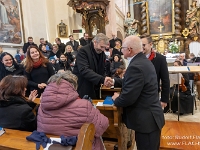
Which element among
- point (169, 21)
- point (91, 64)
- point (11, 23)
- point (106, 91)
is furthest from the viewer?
point (169, 21)

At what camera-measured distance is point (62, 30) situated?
34.7 ft

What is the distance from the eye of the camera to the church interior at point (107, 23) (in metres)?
7.79

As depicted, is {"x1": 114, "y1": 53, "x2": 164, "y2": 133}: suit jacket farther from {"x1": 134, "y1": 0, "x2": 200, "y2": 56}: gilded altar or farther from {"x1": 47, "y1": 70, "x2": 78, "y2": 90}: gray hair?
{"x1": 134, "y1": 0, "x2": 200, "y2": 56}: gilded altar

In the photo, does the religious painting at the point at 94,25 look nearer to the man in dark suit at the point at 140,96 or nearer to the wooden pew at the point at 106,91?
the wooden pew at the point at 106,91

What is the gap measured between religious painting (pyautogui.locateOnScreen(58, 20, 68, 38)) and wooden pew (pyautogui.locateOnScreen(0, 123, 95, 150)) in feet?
31.1

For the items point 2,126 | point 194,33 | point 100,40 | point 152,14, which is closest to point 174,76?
point 100,40

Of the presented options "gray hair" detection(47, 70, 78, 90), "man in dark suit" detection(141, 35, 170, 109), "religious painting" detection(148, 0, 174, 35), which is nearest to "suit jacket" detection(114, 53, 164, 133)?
"gray hair" detection(47, 70, 78, 90)

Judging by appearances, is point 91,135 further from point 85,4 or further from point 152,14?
point 152,14

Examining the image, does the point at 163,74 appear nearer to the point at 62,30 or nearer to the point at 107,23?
the point at 107,23

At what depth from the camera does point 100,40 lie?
2.31 m

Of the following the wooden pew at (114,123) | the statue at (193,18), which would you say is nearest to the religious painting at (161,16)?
the statue at (193,18)

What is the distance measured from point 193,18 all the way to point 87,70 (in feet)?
34.8

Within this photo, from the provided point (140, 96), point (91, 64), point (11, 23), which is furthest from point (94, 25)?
point (140, 96)

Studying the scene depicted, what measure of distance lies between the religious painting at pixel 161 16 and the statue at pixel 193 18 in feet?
3.39
